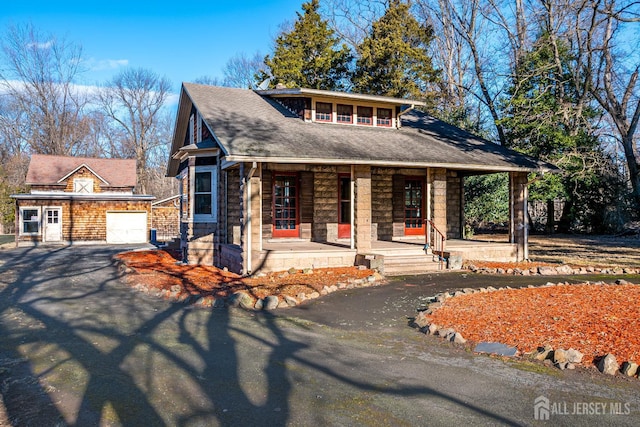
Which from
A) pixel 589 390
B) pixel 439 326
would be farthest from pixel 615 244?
pixel 589 390

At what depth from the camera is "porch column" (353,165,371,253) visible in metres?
13.0

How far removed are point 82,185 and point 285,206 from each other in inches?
815

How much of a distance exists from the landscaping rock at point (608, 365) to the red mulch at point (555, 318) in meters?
0.17

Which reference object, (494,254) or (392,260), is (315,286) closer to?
(392,260)

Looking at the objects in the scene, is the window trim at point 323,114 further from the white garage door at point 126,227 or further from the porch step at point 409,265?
the white garage door at point 126,227

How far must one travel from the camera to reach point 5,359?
5.68 metres

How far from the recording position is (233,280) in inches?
449

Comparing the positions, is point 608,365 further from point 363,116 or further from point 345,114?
point 363,116

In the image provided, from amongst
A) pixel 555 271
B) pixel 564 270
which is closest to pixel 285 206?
pixel 555 271

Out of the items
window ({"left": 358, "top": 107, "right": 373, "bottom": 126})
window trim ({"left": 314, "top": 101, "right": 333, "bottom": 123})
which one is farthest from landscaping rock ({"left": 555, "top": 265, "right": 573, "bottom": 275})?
window trim ({"left": 314, "top": 101, "right": 333, "bottom": 123})

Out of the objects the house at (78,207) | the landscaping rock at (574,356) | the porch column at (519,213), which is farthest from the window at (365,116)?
the house at (78,207)

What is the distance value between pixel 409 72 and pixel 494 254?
17.7 meters

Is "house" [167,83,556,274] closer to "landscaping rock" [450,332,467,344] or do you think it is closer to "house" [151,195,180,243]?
"landscaping rock" [450,332,467,344]

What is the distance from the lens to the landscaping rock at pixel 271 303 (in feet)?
27.9
